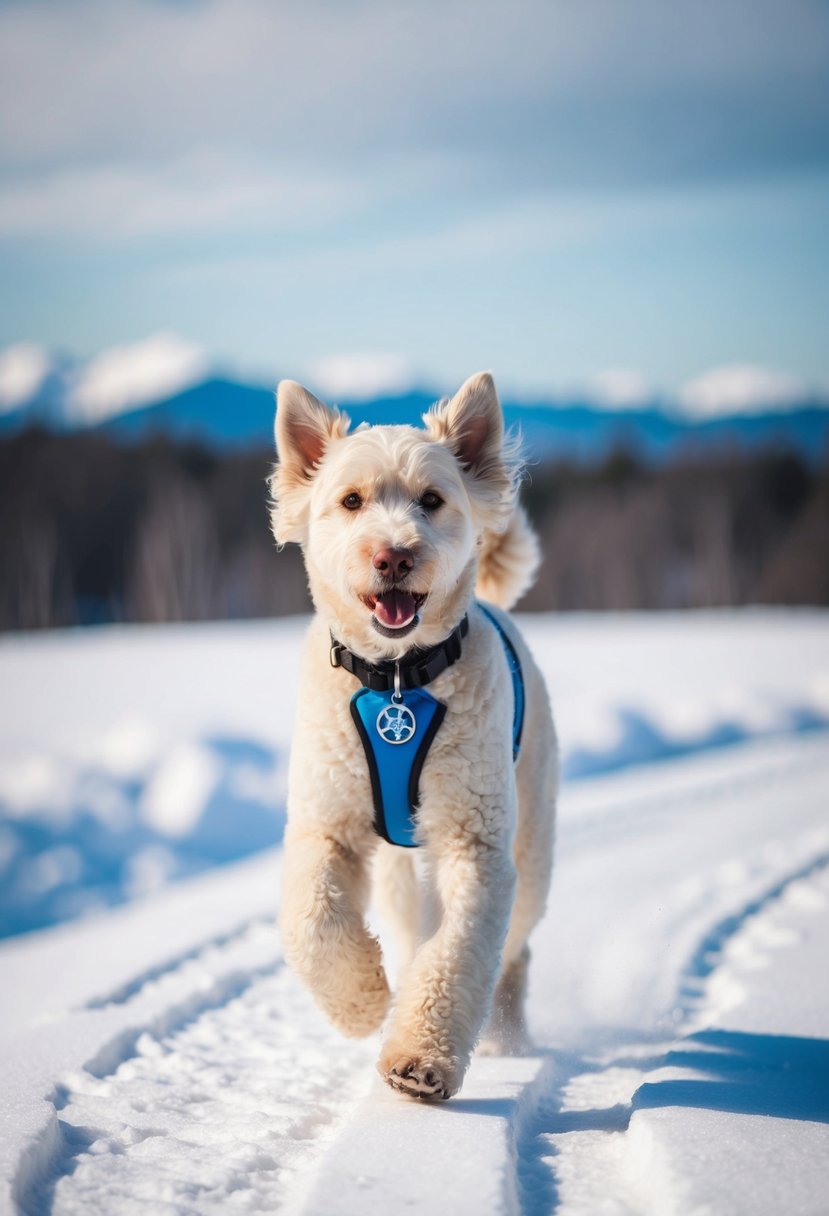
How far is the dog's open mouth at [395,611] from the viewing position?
11.5ft

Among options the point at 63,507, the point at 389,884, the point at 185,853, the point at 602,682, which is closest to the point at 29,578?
the point at 63,507

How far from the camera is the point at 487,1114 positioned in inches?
122

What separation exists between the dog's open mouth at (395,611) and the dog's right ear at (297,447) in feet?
2.35

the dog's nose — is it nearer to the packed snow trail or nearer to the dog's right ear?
the dog's right ear

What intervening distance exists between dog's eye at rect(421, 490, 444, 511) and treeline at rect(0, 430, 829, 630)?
115ft

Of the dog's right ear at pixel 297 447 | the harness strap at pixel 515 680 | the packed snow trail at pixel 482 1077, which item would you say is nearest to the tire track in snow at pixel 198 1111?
the packed snow trail at pixel 482 1077

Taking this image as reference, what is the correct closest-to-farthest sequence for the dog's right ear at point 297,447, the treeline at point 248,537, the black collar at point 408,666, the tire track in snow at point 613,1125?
the tire track in snow at point 613,1125 → the black collar at point 408,666 → the dog's right ear at point 297,447 → the treeline at point 248,537

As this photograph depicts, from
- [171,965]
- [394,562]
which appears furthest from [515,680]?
[171,965]

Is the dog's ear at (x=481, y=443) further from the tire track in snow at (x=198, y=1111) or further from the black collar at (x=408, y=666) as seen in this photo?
the tire track in snow at (x=198, y=1111)

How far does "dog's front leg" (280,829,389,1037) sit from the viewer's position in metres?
3.47

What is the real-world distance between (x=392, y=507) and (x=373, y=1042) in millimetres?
2123

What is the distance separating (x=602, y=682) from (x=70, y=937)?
34.3 feet

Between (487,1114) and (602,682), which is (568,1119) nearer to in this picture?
(487,1114)

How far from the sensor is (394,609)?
3500 mm
